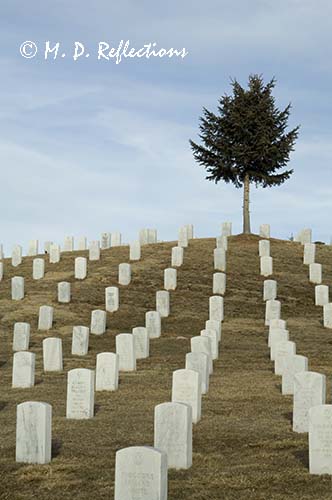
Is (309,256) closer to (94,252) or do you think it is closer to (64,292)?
(94,252)

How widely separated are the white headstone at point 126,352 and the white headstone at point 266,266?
57.6 feet

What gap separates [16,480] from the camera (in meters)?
12.2

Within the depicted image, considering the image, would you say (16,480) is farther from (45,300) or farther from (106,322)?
(45,300)

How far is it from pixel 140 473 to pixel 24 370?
11.8 metres

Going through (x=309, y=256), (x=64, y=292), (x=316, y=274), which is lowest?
(x=64, y=292)

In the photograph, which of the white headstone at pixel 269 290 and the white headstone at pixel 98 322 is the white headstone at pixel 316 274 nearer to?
the white headstone at pixel 269 290

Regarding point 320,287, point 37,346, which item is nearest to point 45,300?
point 37,346

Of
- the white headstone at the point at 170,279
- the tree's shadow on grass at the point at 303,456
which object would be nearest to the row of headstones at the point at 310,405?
the tree's shadow on grass at the point at 303,456

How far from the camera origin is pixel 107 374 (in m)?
20.9

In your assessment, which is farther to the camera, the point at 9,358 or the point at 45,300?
the point at 45,300

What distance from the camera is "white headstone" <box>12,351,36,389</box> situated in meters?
21.4

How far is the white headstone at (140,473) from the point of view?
987 centimetres

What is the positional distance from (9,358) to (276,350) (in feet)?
28.5

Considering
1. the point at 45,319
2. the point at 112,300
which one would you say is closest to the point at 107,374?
the point at 45,319
